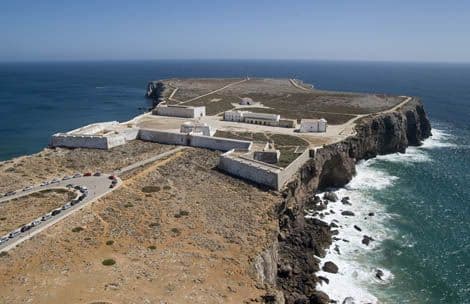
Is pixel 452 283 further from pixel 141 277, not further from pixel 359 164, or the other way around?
pixel 359 164

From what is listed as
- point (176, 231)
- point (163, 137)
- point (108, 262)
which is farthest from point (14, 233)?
point (163, 137)

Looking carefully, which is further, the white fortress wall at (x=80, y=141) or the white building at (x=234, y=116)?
the white building at (x=234, y=116)

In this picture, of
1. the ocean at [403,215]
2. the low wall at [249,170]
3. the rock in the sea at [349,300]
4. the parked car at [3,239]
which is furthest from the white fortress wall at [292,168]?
the parked car at [3,239]

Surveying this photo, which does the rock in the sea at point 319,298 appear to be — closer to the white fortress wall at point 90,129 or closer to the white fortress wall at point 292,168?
the white fortress wall at point 292,168

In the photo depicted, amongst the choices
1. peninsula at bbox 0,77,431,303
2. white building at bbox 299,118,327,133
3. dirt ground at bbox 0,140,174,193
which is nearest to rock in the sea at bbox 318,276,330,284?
peninsula at bbox 0,77,431,303

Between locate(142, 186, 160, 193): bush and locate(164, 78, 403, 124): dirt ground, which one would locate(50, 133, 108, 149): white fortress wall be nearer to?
locate(142, 186, 160, 193): bush

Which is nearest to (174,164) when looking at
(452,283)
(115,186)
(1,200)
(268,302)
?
(115,186)
